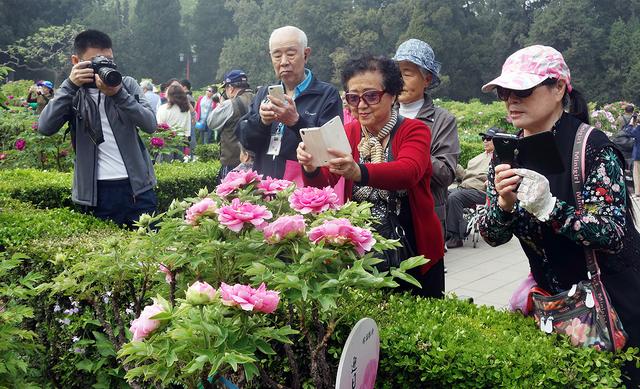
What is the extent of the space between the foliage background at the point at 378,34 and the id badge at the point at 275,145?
A: 118 feet

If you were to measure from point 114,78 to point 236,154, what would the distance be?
361cm

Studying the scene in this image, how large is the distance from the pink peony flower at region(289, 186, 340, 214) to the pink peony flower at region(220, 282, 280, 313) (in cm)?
49

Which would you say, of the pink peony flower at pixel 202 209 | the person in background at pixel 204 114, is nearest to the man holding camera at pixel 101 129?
the pink peony flower at pixel 202 209

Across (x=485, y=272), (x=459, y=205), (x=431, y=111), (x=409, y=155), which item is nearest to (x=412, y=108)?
(x=431, y=111)

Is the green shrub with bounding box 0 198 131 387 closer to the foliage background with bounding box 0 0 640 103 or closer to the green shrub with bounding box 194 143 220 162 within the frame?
the green shrub with bounding box 194 143 220 162

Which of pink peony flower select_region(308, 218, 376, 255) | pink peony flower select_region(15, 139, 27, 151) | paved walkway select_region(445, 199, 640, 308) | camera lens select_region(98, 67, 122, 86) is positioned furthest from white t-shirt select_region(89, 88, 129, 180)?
pink peony flower select_region(15, 139, 27, 151)

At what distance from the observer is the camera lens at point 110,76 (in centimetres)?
415

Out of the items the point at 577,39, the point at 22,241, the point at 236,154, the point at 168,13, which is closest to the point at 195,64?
the point at 168,13

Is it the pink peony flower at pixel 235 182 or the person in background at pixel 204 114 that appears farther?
the person in background at pixel 204 114

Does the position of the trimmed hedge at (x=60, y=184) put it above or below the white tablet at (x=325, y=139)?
below

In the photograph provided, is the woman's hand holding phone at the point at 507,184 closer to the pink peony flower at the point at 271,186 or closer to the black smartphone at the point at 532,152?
the black smartphone at the point at 532,152

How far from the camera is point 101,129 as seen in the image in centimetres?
433

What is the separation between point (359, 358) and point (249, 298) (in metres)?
0.39

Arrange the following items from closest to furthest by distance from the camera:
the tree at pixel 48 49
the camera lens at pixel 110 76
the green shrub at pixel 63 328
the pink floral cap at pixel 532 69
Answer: the pink floral cap at pixel 532 69 → the green shrub at pixel 63 328 → the camera lens at pixel 110 76 → the tree at pixel 48 49
